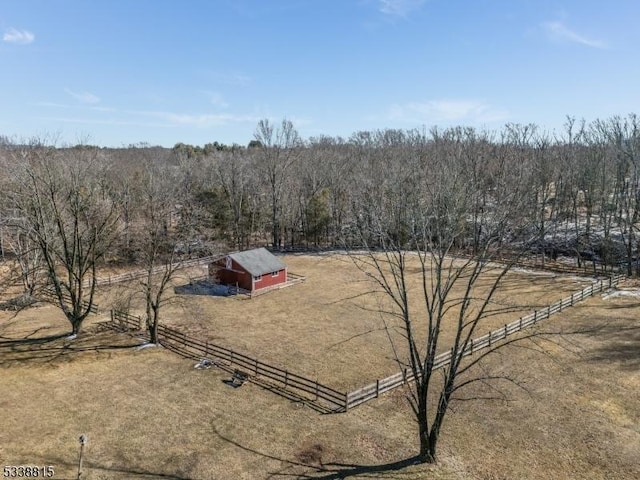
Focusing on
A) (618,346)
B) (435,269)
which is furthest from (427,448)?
(435,269)

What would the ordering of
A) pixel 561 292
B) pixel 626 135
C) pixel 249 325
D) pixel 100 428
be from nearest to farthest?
1. pixel 100 428
2. pixel 249 325
3. pixel 561 292
4. pixel 626 135

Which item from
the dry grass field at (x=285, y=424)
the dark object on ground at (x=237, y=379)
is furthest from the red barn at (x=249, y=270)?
the dark object on ground at (x=237, y=379)

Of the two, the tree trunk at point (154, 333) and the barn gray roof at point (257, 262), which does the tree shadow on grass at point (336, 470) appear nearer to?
the tree trunk at point (154, 333)

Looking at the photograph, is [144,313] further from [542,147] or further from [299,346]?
[542,147]

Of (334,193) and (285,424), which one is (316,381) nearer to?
(285,424)

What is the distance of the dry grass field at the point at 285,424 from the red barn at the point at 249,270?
40.3ft

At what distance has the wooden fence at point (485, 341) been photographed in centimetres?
1841

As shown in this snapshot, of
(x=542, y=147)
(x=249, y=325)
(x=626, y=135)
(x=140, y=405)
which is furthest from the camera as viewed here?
(x=542, y=147)

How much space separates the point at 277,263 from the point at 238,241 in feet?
53.3

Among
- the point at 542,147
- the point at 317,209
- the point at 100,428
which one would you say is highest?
the point at 542,147

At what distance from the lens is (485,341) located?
2383cm

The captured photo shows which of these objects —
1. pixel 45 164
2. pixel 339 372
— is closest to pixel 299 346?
pixel 339 372

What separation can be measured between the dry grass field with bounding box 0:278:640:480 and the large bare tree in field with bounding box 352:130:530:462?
1459mm

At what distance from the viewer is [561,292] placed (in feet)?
Answer: 108
